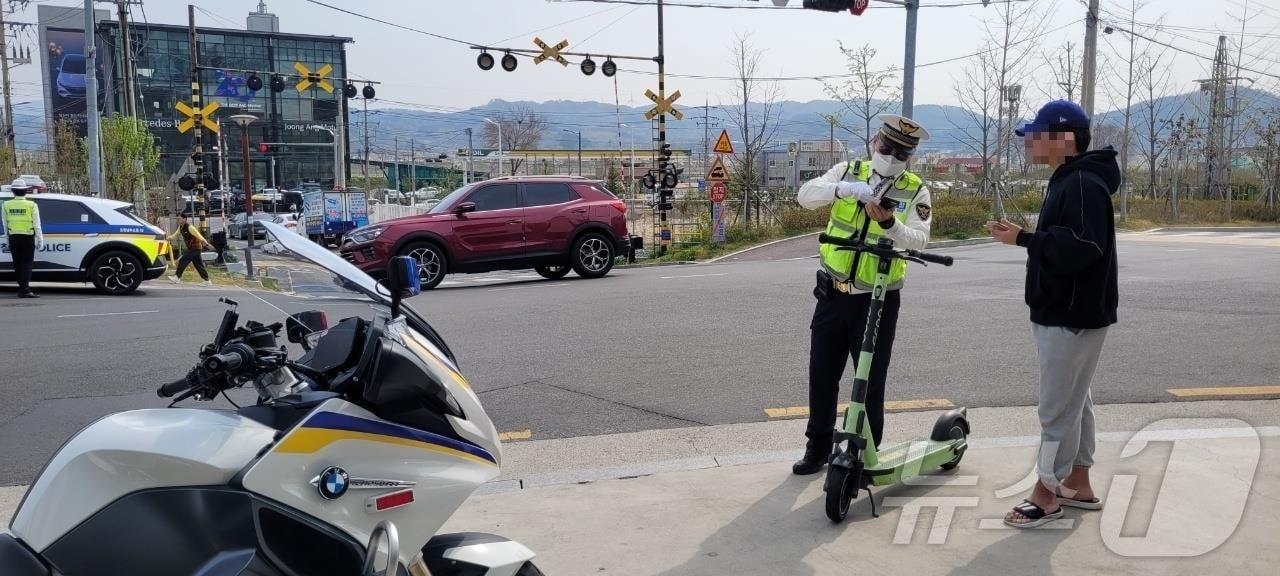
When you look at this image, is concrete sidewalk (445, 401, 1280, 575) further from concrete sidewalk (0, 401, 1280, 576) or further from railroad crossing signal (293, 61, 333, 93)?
railroad crossing signal (293, 61, 333, 93)

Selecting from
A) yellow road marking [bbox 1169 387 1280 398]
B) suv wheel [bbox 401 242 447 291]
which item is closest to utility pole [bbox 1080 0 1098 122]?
suv wheel [bbox 401 242 447 291]

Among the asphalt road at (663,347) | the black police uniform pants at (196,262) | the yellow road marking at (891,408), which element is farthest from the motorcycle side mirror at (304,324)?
the yellow road marking at (891,408)

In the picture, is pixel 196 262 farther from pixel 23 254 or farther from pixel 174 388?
pixel 23 254

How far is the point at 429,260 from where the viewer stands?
50.8ft

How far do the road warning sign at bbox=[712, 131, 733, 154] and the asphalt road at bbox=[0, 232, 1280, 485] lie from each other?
32.7ft

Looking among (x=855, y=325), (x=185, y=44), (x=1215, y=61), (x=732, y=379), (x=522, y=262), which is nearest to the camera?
(x=855, y=325)

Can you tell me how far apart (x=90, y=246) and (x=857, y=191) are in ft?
47.9

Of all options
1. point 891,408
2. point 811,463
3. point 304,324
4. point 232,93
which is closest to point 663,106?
point 891,408

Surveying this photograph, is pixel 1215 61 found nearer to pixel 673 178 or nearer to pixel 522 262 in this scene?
pixel 673 178

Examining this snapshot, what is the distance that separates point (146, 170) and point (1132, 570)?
37040mm

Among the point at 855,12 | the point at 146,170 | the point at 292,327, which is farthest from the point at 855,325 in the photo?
the point at 146,170

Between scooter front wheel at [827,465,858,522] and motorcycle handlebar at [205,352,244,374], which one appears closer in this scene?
motorcycle handlebar at [205,352,244,374]

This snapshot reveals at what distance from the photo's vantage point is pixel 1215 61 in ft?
112

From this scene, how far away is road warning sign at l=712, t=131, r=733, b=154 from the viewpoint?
24.4 meters
